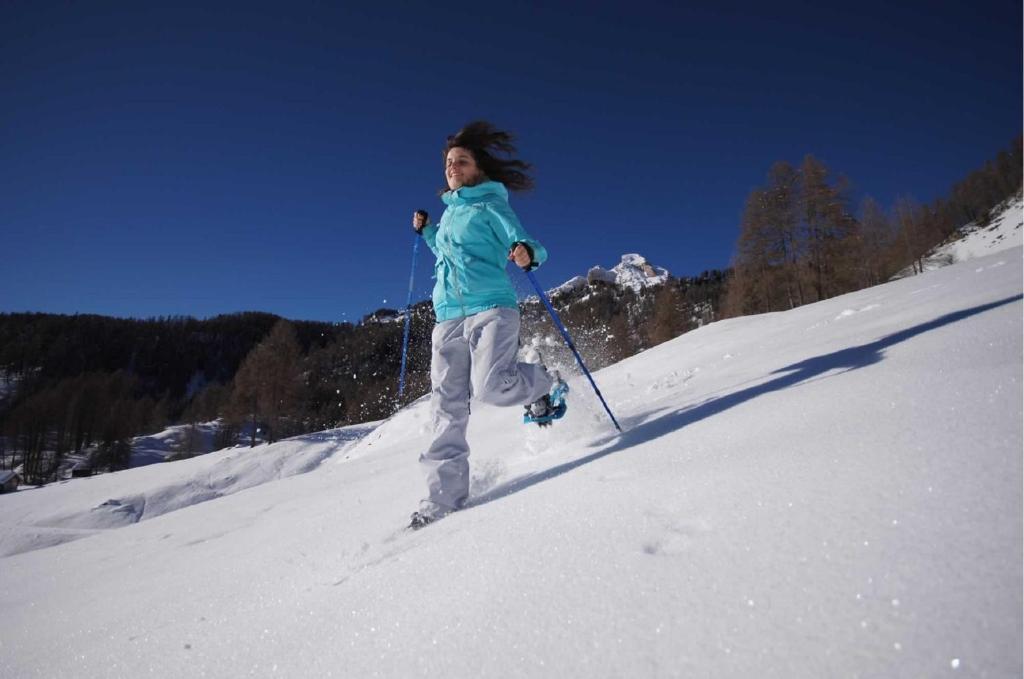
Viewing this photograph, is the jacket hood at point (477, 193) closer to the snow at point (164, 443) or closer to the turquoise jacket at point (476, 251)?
the turquoise jacket at point (476, 251)

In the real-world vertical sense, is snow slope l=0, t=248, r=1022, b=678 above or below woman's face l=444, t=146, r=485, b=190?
below

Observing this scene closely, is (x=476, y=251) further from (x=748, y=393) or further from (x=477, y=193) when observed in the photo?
(x=748, y=393)

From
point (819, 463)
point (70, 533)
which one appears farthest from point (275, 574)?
point (70, 533)

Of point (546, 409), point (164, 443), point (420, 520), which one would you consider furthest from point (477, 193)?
point (164, 443)

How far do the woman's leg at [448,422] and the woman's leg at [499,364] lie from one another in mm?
123

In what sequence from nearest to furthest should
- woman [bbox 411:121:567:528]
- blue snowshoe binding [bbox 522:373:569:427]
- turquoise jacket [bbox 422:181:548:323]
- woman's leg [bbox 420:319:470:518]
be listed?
1. woman's leg [bbox 420:319:470:518]
2. woman [bbox 411:121:567:528]
3. turquoise jacket [bbox 422:181:548:323]
4. blue snowshoe binding [bbox 522:373:569:427]

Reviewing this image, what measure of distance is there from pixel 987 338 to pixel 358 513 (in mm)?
3339

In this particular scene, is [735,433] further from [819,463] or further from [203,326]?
[203,326]

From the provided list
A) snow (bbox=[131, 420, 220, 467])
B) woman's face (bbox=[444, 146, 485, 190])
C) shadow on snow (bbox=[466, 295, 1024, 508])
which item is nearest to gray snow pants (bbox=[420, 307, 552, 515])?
shadow on snow (bbox=[466, 295, 1024, 508])

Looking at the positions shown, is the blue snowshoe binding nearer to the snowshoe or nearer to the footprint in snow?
the snowshoe

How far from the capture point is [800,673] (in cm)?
66

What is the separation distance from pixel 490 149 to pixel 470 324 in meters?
1.48

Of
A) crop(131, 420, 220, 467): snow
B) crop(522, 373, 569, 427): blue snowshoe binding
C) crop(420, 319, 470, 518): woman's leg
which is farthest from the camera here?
crop(131, 420, 220, 467): snow

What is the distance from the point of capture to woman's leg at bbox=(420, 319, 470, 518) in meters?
2.43
